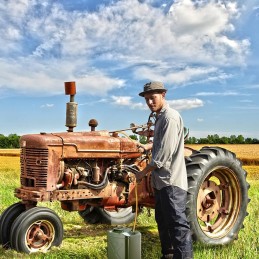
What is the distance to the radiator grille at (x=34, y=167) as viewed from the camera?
530cm

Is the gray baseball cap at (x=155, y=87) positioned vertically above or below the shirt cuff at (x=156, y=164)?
above

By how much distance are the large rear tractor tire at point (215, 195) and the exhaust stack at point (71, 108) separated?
156cm

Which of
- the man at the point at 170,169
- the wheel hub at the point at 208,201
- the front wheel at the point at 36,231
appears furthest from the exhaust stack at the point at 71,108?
the wheel hub at the point at 208,201

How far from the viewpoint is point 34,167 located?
5379mm

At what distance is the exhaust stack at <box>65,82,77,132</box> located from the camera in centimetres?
584

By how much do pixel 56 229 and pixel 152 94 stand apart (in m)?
1.99

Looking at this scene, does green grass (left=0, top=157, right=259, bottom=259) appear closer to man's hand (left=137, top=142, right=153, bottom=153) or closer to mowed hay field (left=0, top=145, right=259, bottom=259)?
mowed hay field (left=0, top=145, right=259, bottom=259)

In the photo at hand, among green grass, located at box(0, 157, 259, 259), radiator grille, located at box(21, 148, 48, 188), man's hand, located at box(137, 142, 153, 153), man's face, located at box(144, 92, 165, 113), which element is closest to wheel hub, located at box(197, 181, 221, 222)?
green grass, located at box(0, 157, 259, 259)

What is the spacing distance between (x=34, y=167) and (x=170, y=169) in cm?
175

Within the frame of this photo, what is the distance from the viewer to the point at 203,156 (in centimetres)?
580

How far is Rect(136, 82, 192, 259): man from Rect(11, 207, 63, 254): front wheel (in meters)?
1.30

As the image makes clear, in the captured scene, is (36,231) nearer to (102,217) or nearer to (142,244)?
(142,244)

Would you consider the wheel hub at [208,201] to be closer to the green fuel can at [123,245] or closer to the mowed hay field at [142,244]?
the mowed hay field at [142,244]

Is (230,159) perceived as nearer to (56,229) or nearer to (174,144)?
(174,144)
